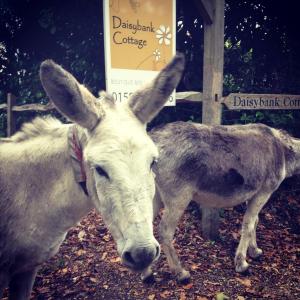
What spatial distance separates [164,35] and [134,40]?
1.84ft

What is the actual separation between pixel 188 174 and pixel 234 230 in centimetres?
222

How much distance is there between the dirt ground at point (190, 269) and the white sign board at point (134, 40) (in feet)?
7.45

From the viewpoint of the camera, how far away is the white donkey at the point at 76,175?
177cm

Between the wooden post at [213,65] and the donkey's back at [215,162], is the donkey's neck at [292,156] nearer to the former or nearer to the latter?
the donkey's back at [215,162]

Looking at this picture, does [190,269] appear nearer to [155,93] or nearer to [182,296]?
[182,296]

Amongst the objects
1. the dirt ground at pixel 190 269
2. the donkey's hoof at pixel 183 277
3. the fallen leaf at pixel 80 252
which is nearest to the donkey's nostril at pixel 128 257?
the dirt ground at pixel 190 269

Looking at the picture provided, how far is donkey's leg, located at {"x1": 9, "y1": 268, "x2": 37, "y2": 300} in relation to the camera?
2605 mm

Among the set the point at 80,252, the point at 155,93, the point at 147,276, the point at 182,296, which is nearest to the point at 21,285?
the point at 147,276

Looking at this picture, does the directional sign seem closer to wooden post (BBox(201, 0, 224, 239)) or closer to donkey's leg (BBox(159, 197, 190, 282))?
wooden post (BBox(201, 0, 224, 239))

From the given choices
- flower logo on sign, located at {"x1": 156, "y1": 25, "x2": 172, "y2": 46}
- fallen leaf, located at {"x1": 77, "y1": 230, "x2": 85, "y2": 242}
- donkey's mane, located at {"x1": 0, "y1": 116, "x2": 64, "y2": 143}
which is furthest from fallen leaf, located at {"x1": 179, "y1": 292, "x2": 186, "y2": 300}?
flower logo on sign, located at {"x1": 156, "y1": 25, "x2": 172, "y2": 46}

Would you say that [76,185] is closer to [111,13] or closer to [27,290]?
[27,290]

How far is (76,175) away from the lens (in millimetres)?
2111

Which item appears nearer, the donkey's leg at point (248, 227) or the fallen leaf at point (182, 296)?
the fallen leaf at point (182, 296)

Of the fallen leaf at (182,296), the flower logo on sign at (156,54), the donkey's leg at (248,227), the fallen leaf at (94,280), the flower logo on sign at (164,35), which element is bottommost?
the fallen leaf at (94,280)
